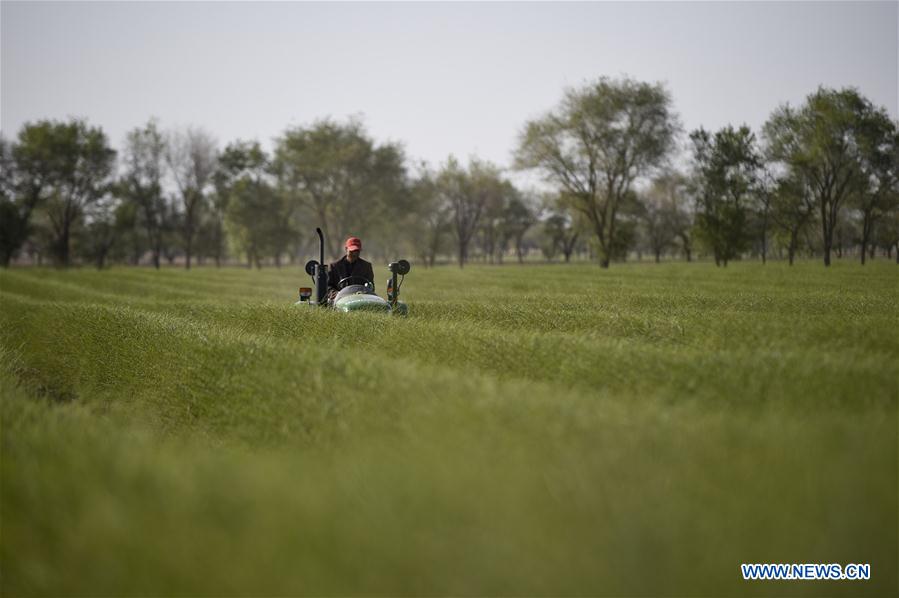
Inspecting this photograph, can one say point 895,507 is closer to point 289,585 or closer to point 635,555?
point 635,555

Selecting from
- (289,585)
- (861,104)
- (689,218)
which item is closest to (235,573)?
(289,585)

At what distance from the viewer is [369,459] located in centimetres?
455

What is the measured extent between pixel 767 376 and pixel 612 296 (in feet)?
40.0

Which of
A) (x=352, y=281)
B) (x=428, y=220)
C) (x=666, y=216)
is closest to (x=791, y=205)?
(x=666, y=216)

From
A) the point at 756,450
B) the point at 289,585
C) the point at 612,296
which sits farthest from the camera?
the point at 612,296

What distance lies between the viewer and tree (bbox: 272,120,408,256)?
70.7 m

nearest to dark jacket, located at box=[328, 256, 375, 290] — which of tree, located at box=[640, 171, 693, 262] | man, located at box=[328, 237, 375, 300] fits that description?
man, located at box=[328, 237, 375, 300]

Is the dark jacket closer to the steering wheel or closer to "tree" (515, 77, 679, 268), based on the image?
the steering wheel

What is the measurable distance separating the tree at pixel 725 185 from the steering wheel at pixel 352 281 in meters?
50.8

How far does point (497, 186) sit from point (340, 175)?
97.4 feet

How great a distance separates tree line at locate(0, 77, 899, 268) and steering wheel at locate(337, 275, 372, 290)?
42689mm

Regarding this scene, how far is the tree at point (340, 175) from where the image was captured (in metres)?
70.7

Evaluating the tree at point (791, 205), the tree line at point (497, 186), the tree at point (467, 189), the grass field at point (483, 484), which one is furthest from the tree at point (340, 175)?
the grass field at point (483, 484)

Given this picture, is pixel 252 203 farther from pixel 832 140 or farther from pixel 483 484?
pixel 483 484
